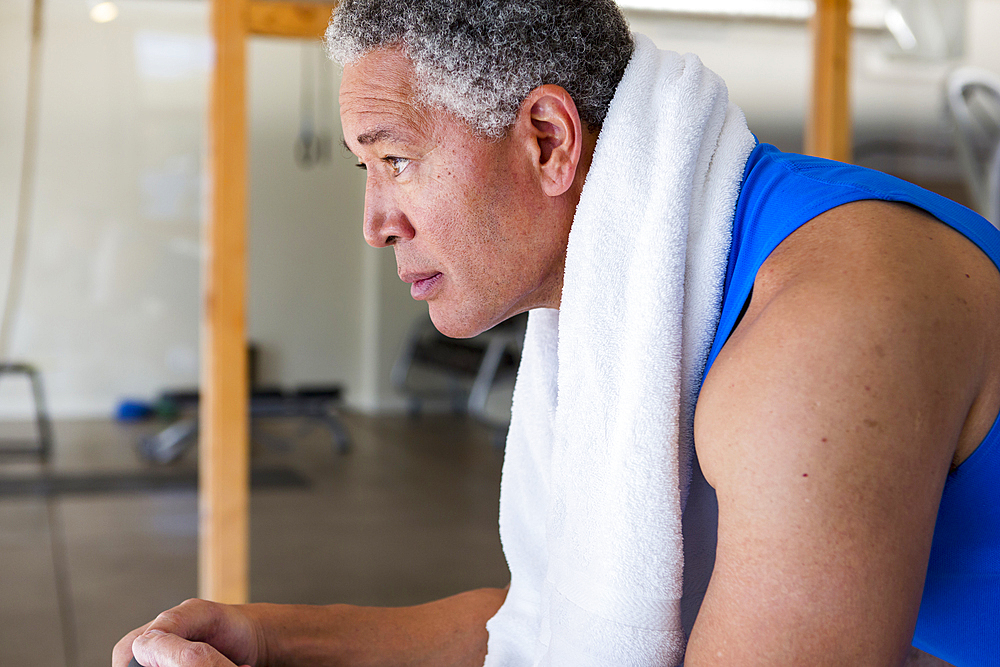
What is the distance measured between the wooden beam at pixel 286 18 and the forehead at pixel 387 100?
4.90ft

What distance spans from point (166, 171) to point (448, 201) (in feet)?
6.16

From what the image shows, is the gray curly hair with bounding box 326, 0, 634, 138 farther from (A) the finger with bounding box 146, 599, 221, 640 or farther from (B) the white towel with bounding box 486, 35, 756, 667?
(A) the finger with bounding box 146, 599, 221, 640

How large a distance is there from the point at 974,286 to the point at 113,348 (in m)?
2.24

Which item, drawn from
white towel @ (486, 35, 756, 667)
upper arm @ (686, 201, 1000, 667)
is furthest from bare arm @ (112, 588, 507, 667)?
upper arm @ (686, 201, 1000, 667)

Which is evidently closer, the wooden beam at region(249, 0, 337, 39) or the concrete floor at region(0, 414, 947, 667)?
the wooden beam at region(249, 0, 337, 39)

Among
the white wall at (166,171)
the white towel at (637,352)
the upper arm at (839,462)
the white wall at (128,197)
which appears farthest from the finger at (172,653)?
the white wall at (166,171)

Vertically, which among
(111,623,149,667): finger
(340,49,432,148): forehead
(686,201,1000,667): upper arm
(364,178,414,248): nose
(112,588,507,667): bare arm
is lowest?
(112,588,507,667): bare arm

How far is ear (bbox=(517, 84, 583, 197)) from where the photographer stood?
2.22ft

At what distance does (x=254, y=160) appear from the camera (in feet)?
8.21

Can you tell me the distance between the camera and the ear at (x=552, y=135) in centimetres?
68

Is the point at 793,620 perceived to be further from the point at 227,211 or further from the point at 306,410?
the point at 306,410

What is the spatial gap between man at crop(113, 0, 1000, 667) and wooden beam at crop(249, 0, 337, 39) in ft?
4.88

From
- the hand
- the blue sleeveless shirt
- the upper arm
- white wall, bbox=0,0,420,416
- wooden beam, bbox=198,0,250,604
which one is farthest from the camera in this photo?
white wall, bbox=0,0,420,416

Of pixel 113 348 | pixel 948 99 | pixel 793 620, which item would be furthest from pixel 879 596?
pixel 948 99
